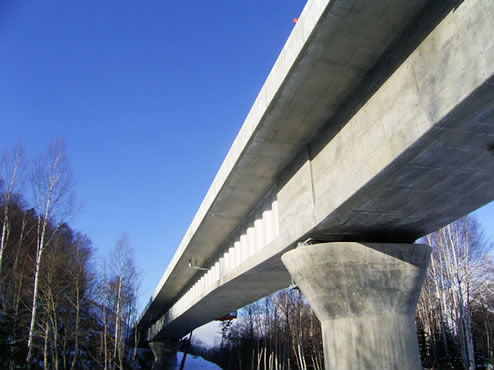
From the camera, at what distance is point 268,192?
10.3 m

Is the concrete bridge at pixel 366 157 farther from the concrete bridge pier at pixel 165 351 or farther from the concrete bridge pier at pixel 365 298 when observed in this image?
the concrete bridge pier at pixel 165 351

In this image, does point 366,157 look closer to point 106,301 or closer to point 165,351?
point 106,301

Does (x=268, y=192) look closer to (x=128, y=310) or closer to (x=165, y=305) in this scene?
(x=165, y=305)

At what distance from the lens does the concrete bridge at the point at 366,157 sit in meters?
4.62

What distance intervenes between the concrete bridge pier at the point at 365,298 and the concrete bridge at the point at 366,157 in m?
0.02

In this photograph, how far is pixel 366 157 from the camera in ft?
19.6

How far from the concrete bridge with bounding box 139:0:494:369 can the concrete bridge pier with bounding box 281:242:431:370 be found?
A: 0.8 inches

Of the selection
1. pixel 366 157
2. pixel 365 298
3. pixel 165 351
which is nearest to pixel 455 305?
pixel 365 298

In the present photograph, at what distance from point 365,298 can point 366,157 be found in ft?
10.5

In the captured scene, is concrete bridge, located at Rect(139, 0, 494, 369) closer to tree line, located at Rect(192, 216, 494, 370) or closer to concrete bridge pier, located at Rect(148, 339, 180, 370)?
tree line, located at Rect(192, 216, 494, 370)

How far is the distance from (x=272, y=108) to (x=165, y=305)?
27.5 meters

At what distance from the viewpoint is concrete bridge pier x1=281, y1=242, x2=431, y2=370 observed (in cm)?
744

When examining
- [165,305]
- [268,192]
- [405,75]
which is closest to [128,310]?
[165,305]

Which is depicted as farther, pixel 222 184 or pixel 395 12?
pixel 222 184
